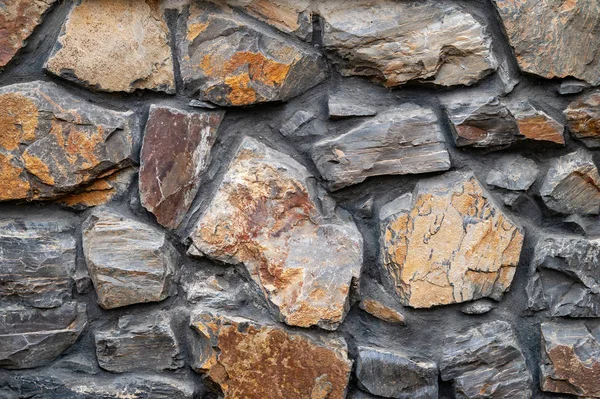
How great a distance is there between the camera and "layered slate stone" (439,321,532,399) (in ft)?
4.21

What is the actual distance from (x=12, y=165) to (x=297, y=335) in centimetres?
66

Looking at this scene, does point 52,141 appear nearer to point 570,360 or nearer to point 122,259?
point 122,259

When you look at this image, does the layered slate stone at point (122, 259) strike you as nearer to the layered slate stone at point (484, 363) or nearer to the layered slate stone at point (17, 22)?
the layered slate stone at point (17, 22)

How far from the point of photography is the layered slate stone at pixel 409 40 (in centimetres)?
122

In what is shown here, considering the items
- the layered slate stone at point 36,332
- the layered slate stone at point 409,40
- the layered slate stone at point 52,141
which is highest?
the layered slate stone at point 409,40

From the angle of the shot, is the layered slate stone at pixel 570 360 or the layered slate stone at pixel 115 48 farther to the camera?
the layered slate stone at pixel 570 360

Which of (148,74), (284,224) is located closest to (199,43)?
(148,74)

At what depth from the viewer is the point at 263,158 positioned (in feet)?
4.11

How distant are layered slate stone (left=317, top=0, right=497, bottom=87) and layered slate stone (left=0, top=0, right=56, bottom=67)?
0.55m

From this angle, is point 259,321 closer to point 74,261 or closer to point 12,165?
point 74,261

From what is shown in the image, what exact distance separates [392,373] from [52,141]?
84cm

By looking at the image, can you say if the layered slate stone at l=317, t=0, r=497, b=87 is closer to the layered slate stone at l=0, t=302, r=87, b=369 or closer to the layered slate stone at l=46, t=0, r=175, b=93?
the layered slate stone at l=46, t=0, r=175, b=93

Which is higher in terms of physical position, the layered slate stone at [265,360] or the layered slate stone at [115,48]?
the layered slate stone at [115,48]

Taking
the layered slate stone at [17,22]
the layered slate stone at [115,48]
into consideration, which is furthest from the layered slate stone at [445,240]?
the layered slate stone at [17,22]
